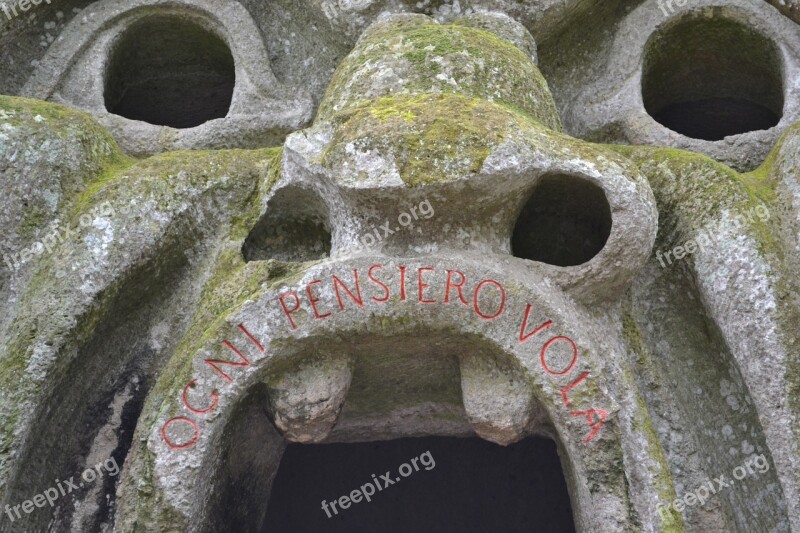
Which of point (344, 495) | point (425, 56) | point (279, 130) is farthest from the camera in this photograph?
point (344, 495)

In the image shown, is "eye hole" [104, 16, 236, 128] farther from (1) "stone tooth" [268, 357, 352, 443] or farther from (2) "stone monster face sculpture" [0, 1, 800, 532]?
(1) "stone tooth" [268, 357, 352, 443]

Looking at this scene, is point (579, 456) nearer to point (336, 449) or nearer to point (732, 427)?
point (732, 427)

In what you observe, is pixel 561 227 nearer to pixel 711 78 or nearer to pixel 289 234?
pixel 289 234

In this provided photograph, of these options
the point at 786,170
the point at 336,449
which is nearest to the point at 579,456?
the point at 786,170

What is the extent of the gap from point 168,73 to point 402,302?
2346 mm

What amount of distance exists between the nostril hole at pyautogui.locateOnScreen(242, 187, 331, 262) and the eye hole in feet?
4.81

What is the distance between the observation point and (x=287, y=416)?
2758 millimetres

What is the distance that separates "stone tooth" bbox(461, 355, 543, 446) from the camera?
2.71 metres

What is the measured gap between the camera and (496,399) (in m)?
2.73

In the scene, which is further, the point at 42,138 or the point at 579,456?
the point at 42,138

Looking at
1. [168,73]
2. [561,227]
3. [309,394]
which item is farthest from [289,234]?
[168,73]

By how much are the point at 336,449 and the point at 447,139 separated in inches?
98.6

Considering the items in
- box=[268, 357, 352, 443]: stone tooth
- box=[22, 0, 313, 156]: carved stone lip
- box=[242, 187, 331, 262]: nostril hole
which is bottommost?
box=[268, 357, 352, 443]: stone tooth

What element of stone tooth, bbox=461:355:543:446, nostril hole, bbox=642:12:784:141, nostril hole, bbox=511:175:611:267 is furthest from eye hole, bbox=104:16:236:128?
stone tooth, bbox=461:355:543:446
